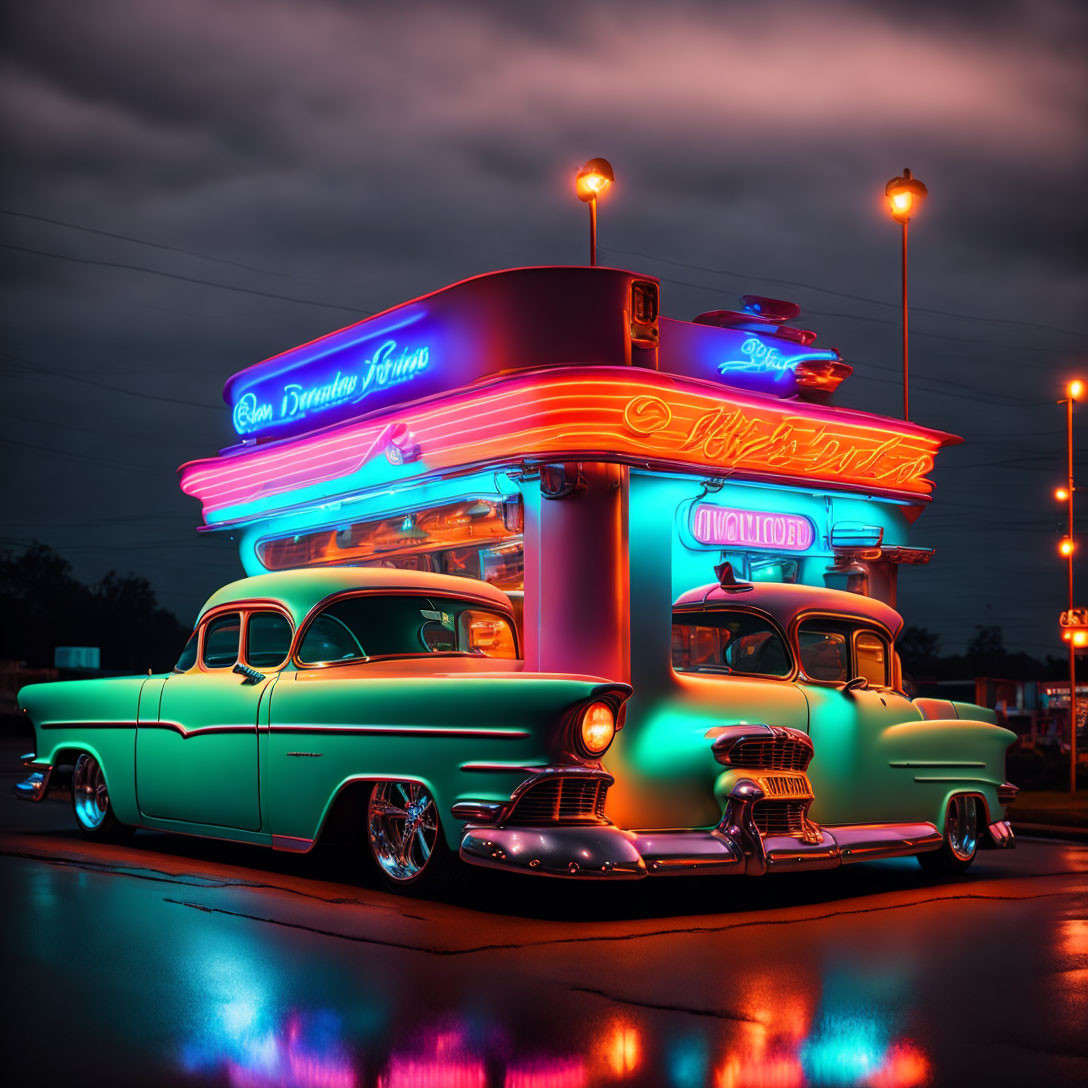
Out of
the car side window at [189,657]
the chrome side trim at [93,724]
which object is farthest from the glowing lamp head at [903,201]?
the chrome side trim at [93,724]

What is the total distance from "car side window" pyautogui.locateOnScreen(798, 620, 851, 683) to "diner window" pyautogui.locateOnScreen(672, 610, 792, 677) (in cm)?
18

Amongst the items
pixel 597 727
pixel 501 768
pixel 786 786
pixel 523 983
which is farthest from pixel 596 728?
pixel 523 983

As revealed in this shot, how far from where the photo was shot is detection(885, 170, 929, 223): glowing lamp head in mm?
13336

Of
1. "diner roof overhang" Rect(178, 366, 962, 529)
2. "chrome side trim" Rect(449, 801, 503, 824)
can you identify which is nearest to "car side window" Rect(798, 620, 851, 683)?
"diner roof overhang" Rect(178, 366, 962, 529)

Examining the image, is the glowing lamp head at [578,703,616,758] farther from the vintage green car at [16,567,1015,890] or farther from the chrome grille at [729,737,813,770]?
the chrome grille at [729,737,813,770]

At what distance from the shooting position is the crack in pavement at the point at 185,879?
6.86 meters

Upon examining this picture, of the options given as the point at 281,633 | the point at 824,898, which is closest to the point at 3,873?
the point at 281,633

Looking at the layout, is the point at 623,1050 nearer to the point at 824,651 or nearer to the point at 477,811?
the point at 477,811

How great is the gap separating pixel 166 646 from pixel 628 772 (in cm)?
8562

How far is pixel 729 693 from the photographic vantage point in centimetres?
780

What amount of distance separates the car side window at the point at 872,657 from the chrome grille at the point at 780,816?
5.32 ft

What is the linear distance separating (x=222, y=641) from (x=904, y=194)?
831cm

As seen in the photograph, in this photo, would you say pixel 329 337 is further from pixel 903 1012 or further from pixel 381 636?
pixel 903 1012

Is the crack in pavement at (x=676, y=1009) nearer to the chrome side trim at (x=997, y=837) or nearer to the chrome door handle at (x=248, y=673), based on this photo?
the chrome door handle at (x=248, y=673)
